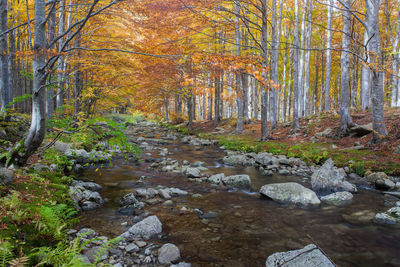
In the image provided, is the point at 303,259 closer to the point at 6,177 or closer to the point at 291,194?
the point at 291,194

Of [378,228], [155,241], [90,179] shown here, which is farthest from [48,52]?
[378,228]

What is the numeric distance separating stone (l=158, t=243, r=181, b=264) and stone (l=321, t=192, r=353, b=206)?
4636mm

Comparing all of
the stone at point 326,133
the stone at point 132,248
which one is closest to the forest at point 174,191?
the stone at point 132,248

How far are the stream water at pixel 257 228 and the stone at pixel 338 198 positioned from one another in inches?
7.5

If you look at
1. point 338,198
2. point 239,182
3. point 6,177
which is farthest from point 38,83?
point 338,198

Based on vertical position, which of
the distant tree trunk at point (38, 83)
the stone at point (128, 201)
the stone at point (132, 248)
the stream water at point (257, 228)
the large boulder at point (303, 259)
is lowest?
the stream water at point (257, 228)

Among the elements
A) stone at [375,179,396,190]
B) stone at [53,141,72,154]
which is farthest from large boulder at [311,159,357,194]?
stone at [53,141,72,154]

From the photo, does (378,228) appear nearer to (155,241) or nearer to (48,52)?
(155,241)

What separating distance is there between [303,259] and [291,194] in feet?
11.0

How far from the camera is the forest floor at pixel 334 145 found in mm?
8617

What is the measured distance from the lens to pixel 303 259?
126 inches

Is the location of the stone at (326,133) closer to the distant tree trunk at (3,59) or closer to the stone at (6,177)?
the stone at (6,177)

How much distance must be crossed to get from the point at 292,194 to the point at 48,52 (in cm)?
660

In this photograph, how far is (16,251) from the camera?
8.34 ft
